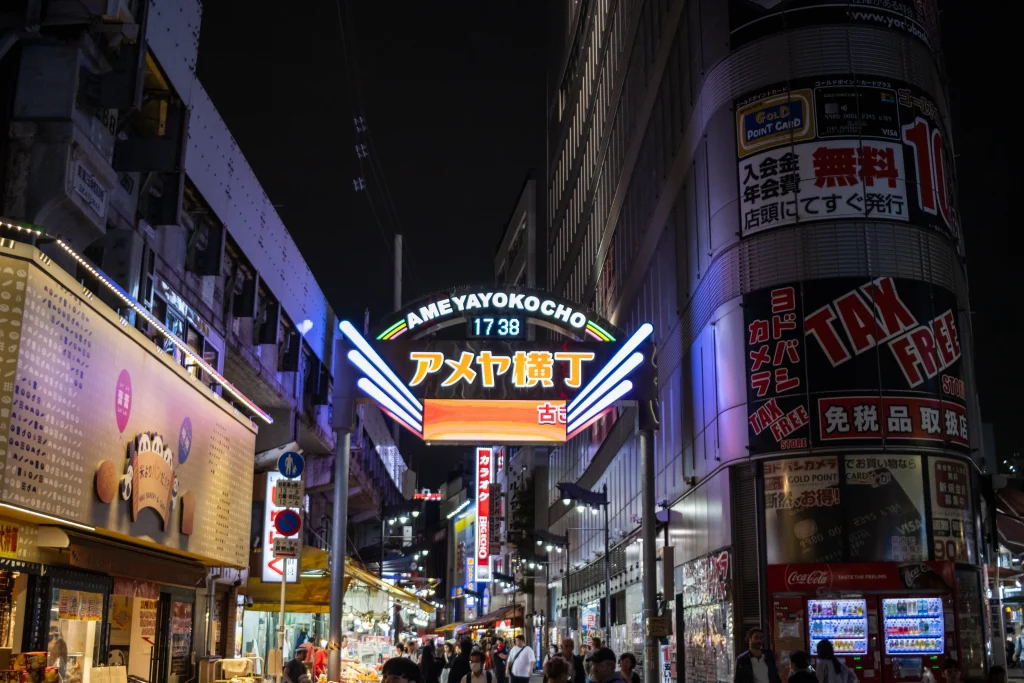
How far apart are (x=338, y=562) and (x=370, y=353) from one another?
15.1 ft

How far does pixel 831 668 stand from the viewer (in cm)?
1329

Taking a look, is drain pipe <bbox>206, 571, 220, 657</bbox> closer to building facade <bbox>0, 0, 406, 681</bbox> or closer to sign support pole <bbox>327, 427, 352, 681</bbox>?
building facade <bbox>0, 0, 406, 681</bbox>

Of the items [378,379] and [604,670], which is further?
[378,379]

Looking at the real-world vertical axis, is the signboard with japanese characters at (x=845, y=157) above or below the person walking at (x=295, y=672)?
above

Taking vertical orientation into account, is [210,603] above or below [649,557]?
below

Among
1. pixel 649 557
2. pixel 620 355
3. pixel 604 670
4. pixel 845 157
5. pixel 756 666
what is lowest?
pixel 756 666

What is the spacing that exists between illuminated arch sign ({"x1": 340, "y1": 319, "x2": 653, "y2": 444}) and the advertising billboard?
8.03 m

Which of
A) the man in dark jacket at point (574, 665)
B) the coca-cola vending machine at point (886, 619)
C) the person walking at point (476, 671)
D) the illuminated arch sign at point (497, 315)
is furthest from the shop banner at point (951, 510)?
the person walking at point (476, 671)

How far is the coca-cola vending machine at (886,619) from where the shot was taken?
57.8ft

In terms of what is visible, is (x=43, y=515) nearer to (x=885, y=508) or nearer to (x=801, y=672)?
(x=801, y=672)

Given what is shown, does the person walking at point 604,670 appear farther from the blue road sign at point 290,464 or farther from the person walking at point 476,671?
the blue road sign at point 290,464

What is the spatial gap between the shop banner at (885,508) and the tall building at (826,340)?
26 millimetres

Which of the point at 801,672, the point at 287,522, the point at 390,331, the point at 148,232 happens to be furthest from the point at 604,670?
the point at 390,331

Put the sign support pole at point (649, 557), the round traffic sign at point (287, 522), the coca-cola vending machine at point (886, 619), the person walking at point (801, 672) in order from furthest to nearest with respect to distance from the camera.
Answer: the sign support pole at point (649, 557) < the coca-cola vending machine at point (886, 619) < the round traffic sign at point (287, 522) < the person walking at point (801, 672)
